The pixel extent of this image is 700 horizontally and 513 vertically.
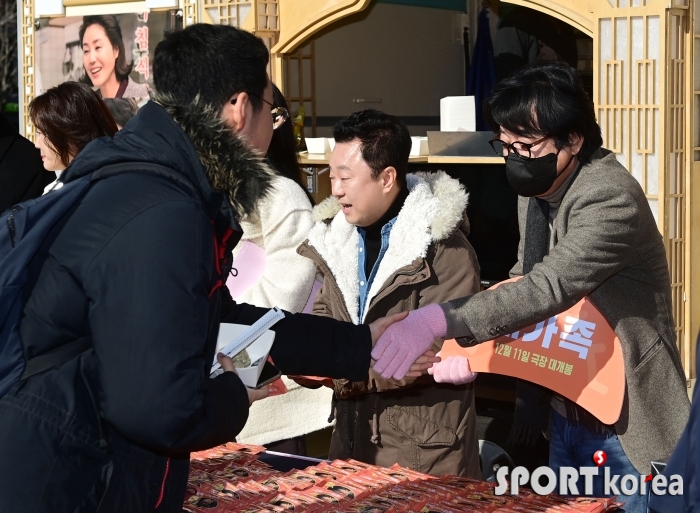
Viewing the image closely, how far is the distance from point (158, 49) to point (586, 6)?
3.24 m

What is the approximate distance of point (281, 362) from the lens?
2.09m

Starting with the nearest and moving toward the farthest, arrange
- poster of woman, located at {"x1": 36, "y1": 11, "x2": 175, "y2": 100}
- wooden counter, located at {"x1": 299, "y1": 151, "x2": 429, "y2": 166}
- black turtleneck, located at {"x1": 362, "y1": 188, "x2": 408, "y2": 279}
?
1. black turtleneck, located at {"x1": 362, "y1": 188, "x2": 408, "y2": 279}
2. wooden counter, located at {"x1": 299, "y1": 151, "x2": 429, "y2": 166}
3. poster of woman, located at {"x1": 36, "y1": 11, "x2": 175, "y2": 100}

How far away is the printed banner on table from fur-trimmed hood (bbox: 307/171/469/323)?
48cm

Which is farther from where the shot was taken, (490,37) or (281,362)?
(490,37)

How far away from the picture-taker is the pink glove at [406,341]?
239 cm

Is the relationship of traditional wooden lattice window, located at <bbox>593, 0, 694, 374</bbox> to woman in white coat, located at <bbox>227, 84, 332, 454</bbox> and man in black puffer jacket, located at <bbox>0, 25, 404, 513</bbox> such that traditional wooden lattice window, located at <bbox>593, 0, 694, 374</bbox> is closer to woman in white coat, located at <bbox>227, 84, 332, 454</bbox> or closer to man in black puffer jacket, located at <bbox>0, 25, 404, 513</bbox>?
woman in white coat, located at <bbox>227, 84, 332, 454</bbox>

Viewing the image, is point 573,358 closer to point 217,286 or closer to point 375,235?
point 375,235

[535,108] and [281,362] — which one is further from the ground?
[535,108]

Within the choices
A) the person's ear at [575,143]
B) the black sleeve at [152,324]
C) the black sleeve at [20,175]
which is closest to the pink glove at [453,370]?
the person's ear at [575,143]

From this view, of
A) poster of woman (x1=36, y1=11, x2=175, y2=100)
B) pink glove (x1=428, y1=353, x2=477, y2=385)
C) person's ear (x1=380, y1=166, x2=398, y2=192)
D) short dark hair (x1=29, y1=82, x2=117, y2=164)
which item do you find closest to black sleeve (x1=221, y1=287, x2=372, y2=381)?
pink glove (x1=428, y1=353, x2=477, y2=385)

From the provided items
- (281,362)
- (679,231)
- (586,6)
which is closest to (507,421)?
(679,231)

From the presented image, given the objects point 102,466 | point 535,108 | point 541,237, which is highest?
point 535,108

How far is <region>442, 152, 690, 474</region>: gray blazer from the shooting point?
90.7 inches

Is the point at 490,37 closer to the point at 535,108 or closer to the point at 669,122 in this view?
the point at 669,122
